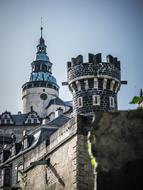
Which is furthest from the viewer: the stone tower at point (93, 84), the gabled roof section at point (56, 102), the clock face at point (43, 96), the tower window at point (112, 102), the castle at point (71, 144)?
the clock face at point (43, 96)

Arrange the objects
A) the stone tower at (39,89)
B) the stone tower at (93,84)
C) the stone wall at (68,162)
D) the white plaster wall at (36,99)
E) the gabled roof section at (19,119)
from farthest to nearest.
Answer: the stone tower at (39,89) → the white plaster wall at (36,99) → the gabled roof section at (19,119) → the stone tower at (93,84) → the stone wall at (68,162)

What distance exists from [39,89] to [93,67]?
45569 millimetres

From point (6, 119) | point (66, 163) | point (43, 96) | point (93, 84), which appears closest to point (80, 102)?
point (93, 84)

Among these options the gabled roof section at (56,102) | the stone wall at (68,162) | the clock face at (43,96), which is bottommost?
the stone wall at (68,162)

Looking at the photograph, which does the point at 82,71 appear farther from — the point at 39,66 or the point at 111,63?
the point at 39,66

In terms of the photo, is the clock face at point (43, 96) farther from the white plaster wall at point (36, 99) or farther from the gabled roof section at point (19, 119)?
the gabled roof section at point (19, 119)

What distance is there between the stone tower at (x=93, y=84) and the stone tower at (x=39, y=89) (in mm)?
41702

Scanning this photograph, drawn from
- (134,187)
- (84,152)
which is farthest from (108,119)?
(84,152)

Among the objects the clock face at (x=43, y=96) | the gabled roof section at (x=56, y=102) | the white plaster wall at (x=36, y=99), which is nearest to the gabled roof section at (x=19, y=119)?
the white plaster wall at (x=36, y=99)

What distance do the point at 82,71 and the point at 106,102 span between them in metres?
2.52

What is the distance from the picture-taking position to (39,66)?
78.4m

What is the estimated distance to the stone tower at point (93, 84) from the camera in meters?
29.8

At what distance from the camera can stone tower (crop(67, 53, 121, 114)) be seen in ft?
97.8

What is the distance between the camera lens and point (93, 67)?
3041 cm
